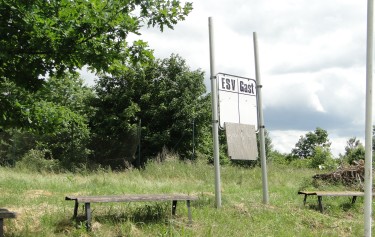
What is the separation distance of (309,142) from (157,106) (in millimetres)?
53546

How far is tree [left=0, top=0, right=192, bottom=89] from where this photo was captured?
223 inches

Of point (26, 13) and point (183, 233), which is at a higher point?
point (26, 13)

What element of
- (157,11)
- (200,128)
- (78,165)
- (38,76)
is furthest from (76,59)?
(200,128)

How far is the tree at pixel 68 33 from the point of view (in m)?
5.66

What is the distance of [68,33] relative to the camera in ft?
18.9

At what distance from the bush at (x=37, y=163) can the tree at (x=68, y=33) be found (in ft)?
39.8

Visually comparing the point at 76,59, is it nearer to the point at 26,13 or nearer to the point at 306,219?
the point at 26,13

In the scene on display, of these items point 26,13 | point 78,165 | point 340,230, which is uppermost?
point 26,13

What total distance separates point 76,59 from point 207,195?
16.4ft

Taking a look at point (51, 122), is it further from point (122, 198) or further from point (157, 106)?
point (157, 106)

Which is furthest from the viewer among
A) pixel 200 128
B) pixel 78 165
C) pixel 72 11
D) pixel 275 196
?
pixel 200 128

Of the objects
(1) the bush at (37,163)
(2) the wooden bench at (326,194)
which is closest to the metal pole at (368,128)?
(2) the wooden bench at (326,194)

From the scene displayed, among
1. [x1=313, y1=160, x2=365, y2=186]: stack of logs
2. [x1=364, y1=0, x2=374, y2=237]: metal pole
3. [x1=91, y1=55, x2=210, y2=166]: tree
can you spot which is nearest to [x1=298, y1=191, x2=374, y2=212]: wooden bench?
[x1=313, y1=160, x2=365, y2=186]: stack of logs

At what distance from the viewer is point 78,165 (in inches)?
787
